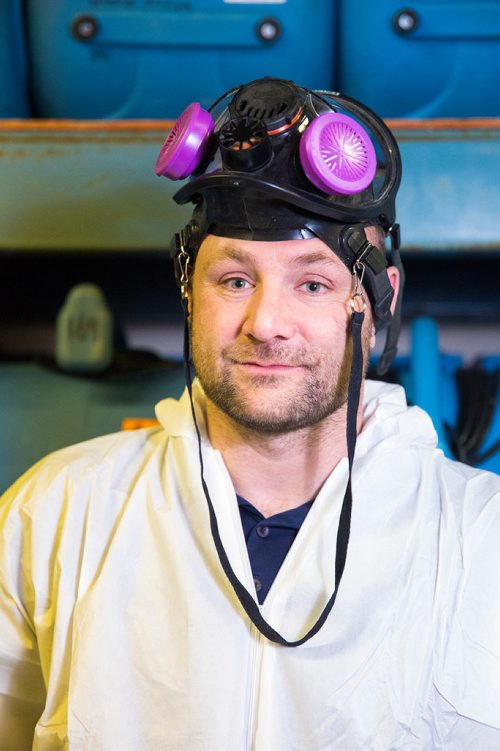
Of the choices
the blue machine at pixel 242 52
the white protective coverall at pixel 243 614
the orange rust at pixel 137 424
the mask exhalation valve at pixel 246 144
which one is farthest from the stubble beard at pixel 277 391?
the blue machine at pixel 242 52

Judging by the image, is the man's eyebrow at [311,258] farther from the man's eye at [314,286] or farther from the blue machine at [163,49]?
the blue machine at [163,49]

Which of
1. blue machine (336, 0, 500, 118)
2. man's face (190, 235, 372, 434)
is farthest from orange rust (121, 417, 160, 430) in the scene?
blue machine (336, 0, 500, 118)

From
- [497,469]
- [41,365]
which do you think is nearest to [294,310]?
[497,469]

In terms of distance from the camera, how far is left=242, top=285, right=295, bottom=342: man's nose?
134 centimetres

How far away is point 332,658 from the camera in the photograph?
132cm

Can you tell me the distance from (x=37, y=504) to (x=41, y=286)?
1105 millimetres

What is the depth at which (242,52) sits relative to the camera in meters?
1.82

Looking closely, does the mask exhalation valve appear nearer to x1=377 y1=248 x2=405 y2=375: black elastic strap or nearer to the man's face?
the man's face

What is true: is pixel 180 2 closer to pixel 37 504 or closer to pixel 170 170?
pixel 170 170

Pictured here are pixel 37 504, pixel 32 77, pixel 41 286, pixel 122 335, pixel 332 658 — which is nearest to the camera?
pixel 332 658

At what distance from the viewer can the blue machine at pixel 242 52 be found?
1784 mm

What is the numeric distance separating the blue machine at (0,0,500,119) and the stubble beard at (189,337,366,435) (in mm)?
670

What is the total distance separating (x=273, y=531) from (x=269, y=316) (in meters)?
0.33

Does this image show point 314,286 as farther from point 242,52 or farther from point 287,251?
point 242,52
